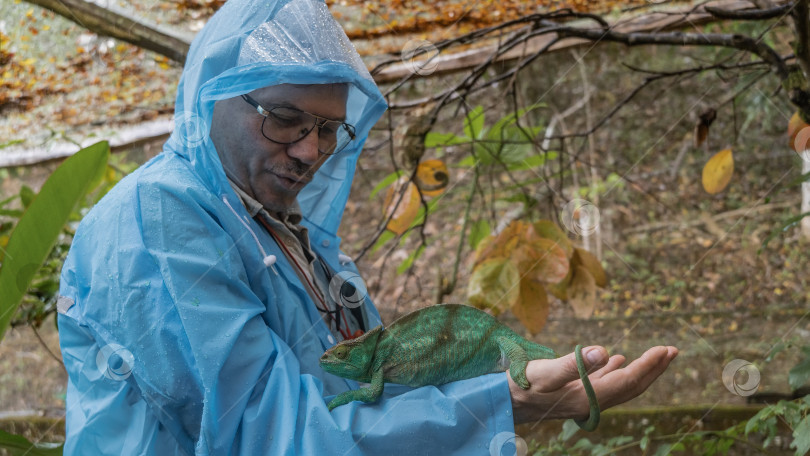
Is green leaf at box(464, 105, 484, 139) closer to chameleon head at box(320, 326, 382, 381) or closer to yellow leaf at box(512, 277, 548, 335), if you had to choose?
yellow leaf at box(512, 277, 548, 335)

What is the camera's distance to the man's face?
3.23ft

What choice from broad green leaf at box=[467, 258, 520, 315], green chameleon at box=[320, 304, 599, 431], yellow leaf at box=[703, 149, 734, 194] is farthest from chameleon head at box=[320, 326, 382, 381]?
yellow leaf at box=[703, 149, 734, 194]

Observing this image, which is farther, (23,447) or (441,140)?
(441,140)

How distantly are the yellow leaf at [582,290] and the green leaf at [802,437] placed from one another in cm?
54

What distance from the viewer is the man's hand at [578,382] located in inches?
27.5

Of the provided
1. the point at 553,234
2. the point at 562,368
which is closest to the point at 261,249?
the point at 562,368

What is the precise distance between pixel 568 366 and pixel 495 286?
75 centimetres

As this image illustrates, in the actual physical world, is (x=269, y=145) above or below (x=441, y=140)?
above

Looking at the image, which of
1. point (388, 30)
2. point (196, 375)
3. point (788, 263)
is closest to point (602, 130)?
point (788, 263)

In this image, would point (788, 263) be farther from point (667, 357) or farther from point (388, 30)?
point (667, 357)

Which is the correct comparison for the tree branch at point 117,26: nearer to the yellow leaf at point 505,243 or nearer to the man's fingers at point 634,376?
the yellow leaf at point 505,243

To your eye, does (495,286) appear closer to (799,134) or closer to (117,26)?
(799,134)

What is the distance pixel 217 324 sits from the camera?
0.80 meters

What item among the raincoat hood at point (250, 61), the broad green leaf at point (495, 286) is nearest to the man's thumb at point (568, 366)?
the raincoat hood at point (250, 61)
